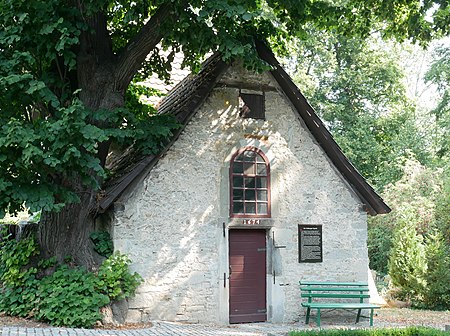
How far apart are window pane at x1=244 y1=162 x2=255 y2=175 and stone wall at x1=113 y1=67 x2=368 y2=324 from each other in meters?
0.45

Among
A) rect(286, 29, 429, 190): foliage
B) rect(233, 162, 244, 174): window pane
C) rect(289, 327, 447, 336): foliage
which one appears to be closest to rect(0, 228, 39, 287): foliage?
rect(233, 162, 244, 174): window pane

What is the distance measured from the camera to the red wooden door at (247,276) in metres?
12.6

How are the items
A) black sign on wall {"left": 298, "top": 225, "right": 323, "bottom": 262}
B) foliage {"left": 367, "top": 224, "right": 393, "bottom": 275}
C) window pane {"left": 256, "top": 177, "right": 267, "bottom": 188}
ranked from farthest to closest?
foliage {"left": 367, "top": 224, "right": 393, "bottom": 275} < black sign on wall {"left": 298, "top": 225, "right": 323, "bottom": 262} < window pane {"left": 256, "top": 177, "right": 267, "bottom": 188}

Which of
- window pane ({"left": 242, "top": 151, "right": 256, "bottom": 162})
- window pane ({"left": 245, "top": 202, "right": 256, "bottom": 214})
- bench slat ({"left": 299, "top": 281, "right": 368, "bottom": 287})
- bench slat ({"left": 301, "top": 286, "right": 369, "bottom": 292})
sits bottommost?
bench slat ({"left": 301, "top": 286, "right": 369, "bottom": 292})

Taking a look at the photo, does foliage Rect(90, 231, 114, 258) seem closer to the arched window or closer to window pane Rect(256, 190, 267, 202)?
the arched window

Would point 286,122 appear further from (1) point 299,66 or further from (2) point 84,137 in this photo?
(1) point 299,66

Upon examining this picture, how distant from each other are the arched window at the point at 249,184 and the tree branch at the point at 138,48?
290 centimetres

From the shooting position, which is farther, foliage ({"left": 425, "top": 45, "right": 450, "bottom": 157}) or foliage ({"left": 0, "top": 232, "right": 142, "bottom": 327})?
foliage ({"left": 425, "top": 45, "right": 450, "bottom": 157})

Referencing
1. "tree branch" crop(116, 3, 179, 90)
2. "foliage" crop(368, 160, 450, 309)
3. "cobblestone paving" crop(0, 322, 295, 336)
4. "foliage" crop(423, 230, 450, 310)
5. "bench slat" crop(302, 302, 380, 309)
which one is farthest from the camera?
"foliage" crop(368, 160, 450, 309)

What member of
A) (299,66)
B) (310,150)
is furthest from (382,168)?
(310,150)

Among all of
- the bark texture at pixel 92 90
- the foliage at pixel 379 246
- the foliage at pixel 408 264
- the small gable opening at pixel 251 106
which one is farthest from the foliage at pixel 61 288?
the foliage at pixel 379 246

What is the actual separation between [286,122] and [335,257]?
11.0ft

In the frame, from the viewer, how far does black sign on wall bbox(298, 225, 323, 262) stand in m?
13.2

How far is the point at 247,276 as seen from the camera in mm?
12781
